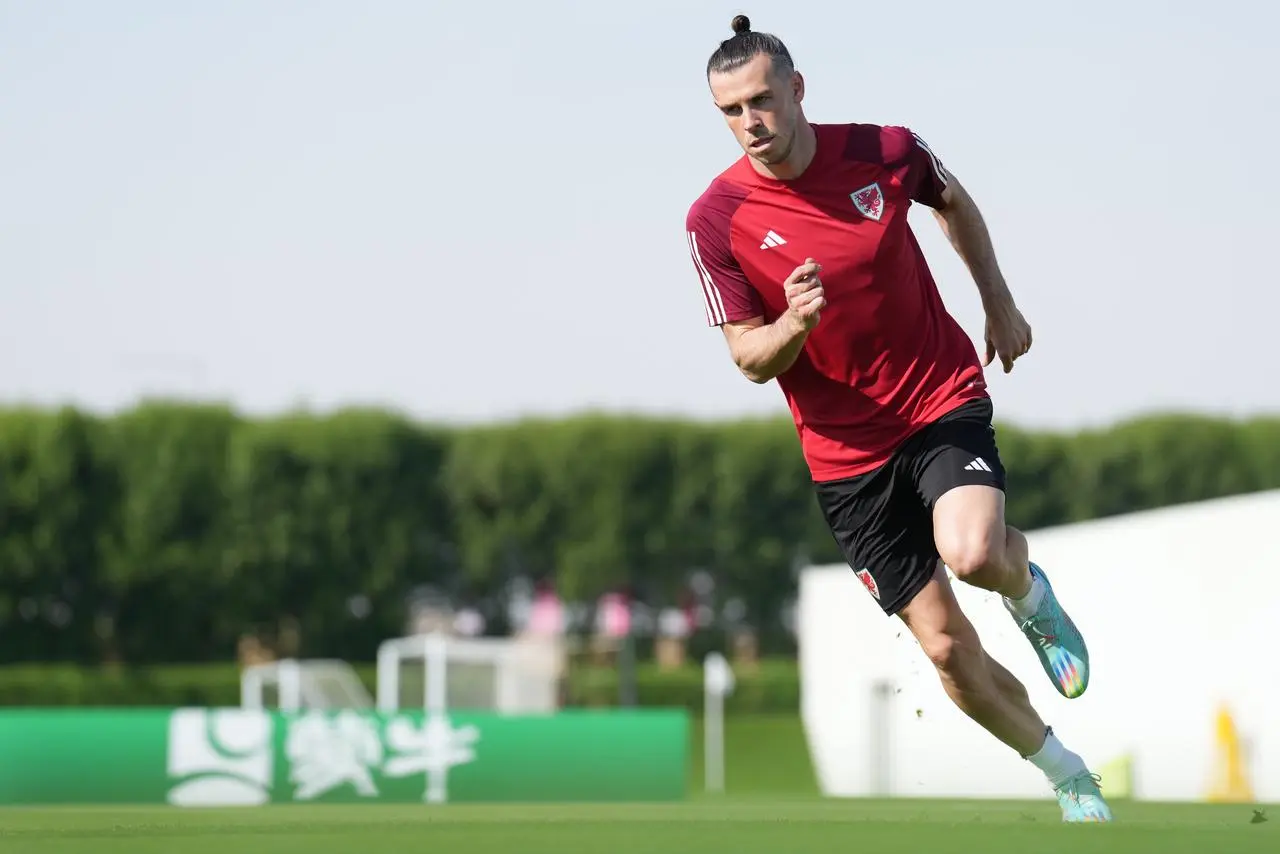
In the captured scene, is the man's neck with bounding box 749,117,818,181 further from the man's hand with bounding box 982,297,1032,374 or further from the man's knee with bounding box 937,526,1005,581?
the man's knee with bounding box 937,526,1005,581

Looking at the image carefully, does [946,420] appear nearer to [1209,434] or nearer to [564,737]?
[564,737]

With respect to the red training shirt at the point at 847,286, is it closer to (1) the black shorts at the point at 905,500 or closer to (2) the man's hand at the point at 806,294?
(1) the black shorts at the point at 905,500

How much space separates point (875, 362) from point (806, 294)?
791 millimetres

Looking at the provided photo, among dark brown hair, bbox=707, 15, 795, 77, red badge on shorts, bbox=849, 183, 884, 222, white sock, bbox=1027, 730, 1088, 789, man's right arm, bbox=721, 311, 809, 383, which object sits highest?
dark brown hair, bbox=707, 15, 795, 77

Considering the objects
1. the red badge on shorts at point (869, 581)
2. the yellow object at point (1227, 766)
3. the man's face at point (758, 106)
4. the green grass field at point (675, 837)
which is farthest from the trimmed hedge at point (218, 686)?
the man's face at point (758, 106)

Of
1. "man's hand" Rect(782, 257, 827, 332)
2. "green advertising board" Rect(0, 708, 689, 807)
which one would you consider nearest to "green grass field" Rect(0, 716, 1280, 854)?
"man's hand" Rect(782, 257, 827, 332)

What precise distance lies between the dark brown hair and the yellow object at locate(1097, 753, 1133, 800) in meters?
7.93

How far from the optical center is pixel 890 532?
23.2 ft

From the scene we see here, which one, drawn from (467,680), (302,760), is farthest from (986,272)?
(467,680)

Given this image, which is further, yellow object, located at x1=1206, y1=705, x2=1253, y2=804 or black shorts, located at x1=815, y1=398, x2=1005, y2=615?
yellow object, located at x1=1206, y1=705, x2=1253, y2=804

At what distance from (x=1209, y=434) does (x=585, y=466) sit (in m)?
15.0

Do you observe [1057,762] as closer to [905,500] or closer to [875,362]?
[905,500]

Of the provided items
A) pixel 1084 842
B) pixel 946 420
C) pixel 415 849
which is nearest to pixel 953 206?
pixel 946 420

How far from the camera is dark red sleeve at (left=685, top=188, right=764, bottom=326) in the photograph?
6.92 metres
